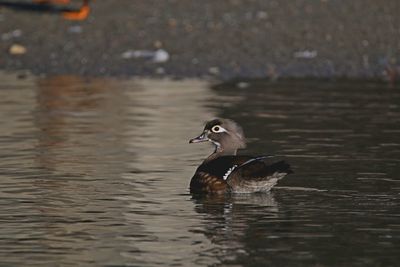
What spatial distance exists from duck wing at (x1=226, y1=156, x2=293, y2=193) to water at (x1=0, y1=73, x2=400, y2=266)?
94 mm

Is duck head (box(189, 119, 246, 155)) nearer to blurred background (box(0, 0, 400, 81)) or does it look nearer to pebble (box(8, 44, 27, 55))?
blurred background (box(0, 0, 400, 81))

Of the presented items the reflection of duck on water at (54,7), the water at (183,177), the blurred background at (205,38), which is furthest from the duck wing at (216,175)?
the reflection of duck on water at (54,7)

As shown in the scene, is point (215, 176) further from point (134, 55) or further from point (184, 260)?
point (134, 55)

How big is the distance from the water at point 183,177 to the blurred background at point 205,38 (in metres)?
1.65

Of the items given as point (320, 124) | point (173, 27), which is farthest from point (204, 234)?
point (173, 27)

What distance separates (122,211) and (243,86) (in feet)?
34.2

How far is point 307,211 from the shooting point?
11727mm

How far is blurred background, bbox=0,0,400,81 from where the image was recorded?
78.3 ft

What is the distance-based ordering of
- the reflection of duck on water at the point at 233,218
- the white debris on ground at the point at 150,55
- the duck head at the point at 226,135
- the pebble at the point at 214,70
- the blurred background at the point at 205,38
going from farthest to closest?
the white debris on ground at the point at 150,55 → the blurred background at the point at 205,38 → the pebble at the point at 214,70 → the duck head at the point at 226,135 → the reflection of duck on water at the point at 233,218

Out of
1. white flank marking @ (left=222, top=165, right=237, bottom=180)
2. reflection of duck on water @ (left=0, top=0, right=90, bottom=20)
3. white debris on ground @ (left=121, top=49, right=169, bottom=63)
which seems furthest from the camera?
reflection of duck on water @ (left=0, top=0, right=90, bottom=20)

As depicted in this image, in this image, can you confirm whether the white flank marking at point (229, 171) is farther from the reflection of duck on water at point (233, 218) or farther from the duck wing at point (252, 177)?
the reflection of duck on water at point (233, 218)

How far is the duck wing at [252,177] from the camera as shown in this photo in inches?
490

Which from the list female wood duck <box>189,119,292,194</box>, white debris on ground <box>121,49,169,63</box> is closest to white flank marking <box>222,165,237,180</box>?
female wood duck <box>189,119,292,194</box>

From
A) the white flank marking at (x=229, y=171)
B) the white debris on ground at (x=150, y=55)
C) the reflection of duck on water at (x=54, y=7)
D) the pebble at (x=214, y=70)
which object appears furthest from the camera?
the reflection of duck on water at (x=54, y=7)
